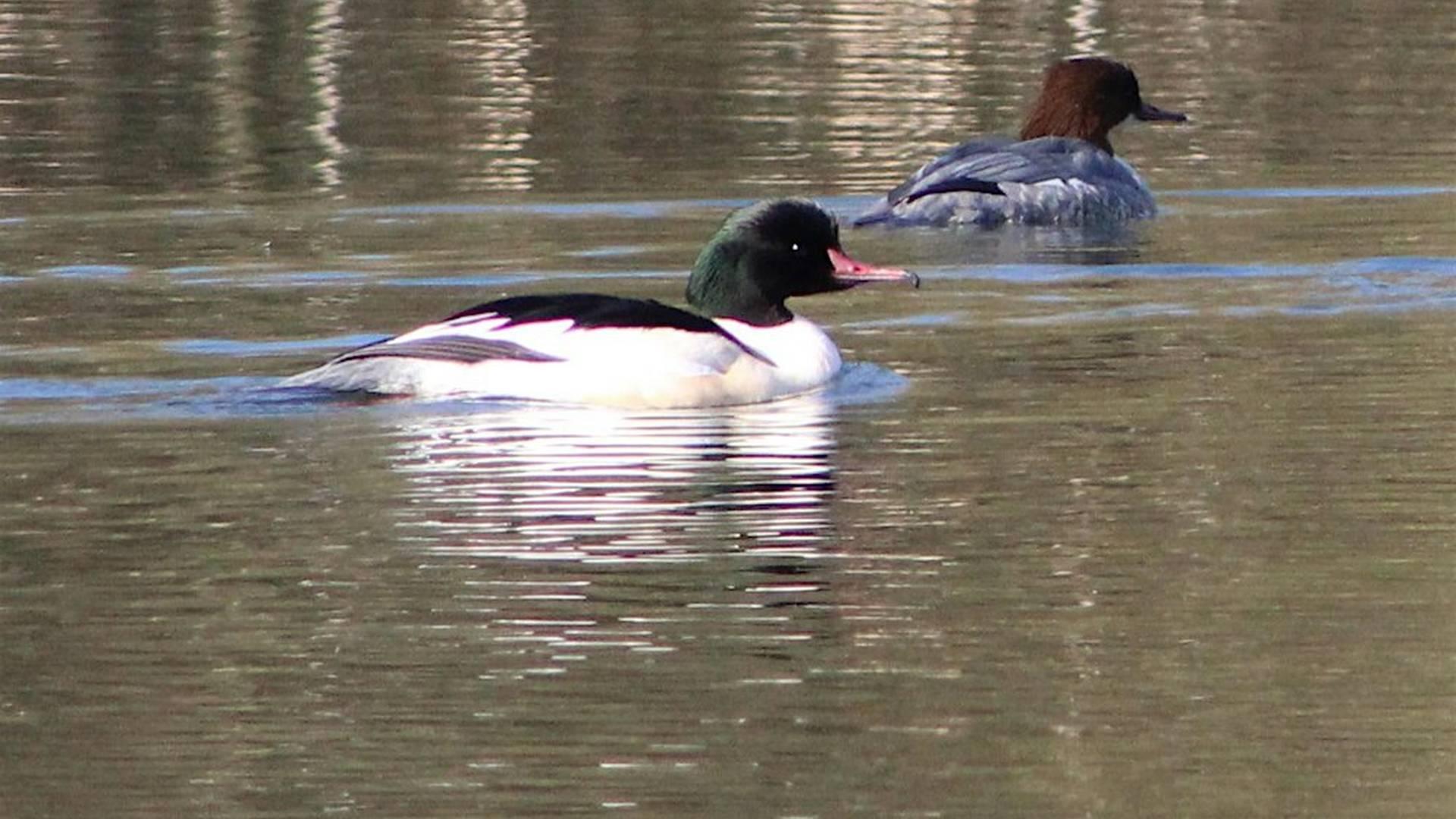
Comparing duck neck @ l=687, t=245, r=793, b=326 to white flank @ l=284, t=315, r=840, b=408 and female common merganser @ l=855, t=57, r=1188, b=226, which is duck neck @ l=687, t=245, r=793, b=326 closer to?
white flank @ l=284, t=315, r=840, b=408

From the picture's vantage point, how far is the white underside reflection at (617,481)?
863 cm

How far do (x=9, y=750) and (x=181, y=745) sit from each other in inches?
12.9

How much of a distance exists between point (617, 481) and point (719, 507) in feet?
1.67

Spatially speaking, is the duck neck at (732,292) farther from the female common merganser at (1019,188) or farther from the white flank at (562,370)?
the female common merganser at (1019,188)

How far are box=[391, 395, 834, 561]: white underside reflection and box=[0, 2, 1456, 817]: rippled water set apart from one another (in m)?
0.02

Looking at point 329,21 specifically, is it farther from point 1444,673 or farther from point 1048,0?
point 1444,673

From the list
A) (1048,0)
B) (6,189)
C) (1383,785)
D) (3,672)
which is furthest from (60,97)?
(1383,785)

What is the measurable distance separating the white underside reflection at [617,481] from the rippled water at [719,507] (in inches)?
1.0

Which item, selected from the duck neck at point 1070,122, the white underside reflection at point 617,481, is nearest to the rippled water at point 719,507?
the white underside reflection at point 617,481

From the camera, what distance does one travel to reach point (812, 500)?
9.29 metres

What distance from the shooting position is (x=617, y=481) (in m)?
9.58

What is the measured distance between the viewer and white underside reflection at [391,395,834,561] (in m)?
8.63

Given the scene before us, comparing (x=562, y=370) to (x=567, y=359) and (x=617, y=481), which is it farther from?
(x=617, y=481)

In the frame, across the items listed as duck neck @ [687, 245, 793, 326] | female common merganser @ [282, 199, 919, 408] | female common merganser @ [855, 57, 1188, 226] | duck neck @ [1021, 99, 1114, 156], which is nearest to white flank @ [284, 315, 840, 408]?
female common merganser @ [282, 199, 919, 408]
